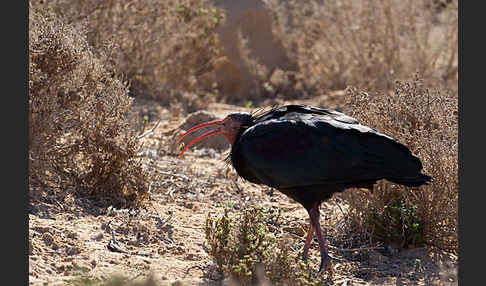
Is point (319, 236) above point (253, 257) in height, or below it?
above

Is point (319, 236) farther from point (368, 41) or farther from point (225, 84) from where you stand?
point (225, 84)

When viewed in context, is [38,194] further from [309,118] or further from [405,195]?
[405,195]

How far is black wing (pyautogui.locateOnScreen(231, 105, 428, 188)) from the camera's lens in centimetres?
483

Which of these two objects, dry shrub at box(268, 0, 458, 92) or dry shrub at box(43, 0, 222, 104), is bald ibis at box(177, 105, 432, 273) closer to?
dry shrub at box(43, 0, 222, 104)

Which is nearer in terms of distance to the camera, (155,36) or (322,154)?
(322,154)

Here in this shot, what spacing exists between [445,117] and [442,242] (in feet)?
3.68

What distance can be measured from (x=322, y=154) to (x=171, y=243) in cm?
153

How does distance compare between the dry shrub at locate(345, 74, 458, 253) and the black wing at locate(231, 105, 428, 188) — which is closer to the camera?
the black wing at locate(231, 105, 428, 188)

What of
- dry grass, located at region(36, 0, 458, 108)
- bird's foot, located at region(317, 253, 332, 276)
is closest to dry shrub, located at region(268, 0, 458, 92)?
dry grass, located at region(36, 0, 458, 108)

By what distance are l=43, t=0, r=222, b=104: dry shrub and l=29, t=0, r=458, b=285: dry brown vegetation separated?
0.02m

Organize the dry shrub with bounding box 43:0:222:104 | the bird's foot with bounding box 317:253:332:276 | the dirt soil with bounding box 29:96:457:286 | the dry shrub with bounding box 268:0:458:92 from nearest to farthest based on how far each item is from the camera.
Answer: the dirt soil with bounding box 29:96:457:286
the bird's foot with bounding box 317:253:332:276
the dry shrub with bounding box 43:0:222:104
the dry shrub with bounding box 268:0:458:92

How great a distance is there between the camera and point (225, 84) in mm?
12961

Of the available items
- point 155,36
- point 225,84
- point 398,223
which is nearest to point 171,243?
point 398,223

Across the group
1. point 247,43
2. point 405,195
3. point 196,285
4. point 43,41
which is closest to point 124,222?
point 196,285
